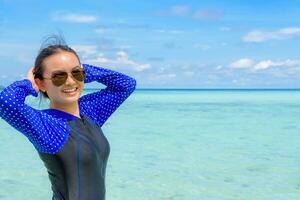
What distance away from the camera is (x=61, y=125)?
2021 millimetres

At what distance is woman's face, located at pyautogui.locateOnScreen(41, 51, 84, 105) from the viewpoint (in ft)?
6.74

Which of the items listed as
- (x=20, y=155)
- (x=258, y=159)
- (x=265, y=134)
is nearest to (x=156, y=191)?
(x=258, y=159)

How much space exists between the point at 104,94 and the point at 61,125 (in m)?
0.55

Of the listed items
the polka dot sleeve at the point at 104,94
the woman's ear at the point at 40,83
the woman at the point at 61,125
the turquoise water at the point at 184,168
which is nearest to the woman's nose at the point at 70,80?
the woman at the point at 61,125

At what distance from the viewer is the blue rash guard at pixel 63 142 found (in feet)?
6.40

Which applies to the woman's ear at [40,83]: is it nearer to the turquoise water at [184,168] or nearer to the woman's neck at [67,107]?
the woman's neck at [67,107]

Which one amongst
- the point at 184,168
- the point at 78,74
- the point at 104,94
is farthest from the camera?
the point at 184,168

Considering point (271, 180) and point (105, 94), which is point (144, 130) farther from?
point (105, 94)

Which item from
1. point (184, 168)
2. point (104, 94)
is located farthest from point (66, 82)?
point (184, 168)

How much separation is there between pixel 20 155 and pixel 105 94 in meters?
8.64

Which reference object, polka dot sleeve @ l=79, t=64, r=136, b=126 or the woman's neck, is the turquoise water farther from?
the woman's neck

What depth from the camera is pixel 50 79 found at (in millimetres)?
2059

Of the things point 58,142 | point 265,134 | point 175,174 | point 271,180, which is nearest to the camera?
point 58,142

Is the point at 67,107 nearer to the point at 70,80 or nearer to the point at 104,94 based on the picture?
the point at 70,80
